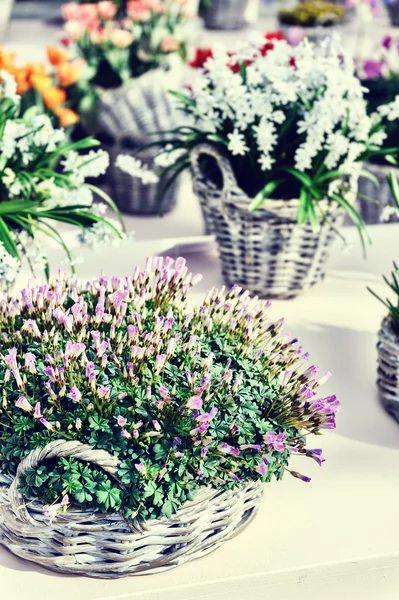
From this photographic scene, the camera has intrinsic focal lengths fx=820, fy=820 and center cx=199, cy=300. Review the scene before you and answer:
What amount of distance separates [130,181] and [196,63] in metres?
1.15

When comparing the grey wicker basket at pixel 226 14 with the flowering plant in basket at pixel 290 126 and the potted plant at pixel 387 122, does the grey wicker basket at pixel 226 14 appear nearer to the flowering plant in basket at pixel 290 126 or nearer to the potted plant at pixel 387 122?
the potted plant at pixel 387 122

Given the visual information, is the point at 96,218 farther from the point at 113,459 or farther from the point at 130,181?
the point at 130,181

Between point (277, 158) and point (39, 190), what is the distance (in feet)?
1.84

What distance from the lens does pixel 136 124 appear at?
382 cm

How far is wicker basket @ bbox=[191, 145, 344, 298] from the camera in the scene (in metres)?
1.87

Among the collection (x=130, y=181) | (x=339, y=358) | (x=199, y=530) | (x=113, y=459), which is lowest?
(x=130, y=181)

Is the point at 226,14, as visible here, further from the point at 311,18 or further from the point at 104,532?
the point at 104,532

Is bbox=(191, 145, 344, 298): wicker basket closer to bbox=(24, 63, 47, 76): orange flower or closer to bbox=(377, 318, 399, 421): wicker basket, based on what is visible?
bbox=(377, 318, 399, 421): wicker basket

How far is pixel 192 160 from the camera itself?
6.39ft

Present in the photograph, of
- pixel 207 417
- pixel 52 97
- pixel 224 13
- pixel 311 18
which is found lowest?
pixel 224 13

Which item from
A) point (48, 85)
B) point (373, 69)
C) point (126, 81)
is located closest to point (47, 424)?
point (48, 85)

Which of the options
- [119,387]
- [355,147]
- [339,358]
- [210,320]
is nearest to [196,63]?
[355,147]

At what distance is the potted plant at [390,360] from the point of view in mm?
1535

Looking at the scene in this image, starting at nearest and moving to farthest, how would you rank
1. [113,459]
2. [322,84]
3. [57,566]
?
[113,459]
[57,566]
[322,84]
